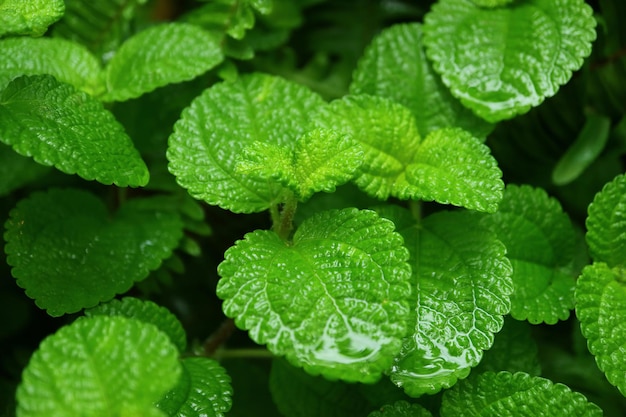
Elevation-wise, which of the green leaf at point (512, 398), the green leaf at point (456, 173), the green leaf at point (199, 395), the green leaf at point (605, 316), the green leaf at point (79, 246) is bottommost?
the green leaf at point (512, 398)

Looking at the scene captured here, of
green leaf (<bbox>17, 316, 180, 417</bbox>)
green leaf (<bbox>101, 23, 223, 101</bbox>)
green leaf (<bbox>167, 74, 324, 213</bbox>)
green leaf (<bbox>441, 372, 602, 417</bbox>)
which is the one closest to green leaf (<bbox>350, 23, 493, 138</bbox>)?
green leaf (<bbox>167, 74, 324, 213</bbox>)

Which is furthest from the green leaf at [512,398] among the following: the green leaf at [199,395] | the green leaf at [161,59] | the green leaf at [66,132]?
the green leaf at [161,59]

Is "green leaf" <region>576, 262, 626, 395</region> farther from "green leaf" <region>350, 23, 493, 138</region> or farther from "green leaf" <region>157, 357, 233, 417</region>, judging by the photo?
"green leaf" <region>157, 357, 233, 417</region>

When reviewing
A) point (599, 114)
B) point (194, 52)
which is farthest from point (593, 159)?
point (194, 52)

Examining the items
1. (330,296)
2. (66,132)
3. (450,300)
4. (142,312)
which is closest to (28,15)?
(66,132)

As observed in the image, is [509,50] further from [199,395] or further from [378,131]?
[199,395]

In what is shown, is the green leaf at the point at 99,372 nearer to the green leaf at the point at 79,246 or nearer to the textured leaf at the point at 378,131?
the green leaf at the point at 79,246
